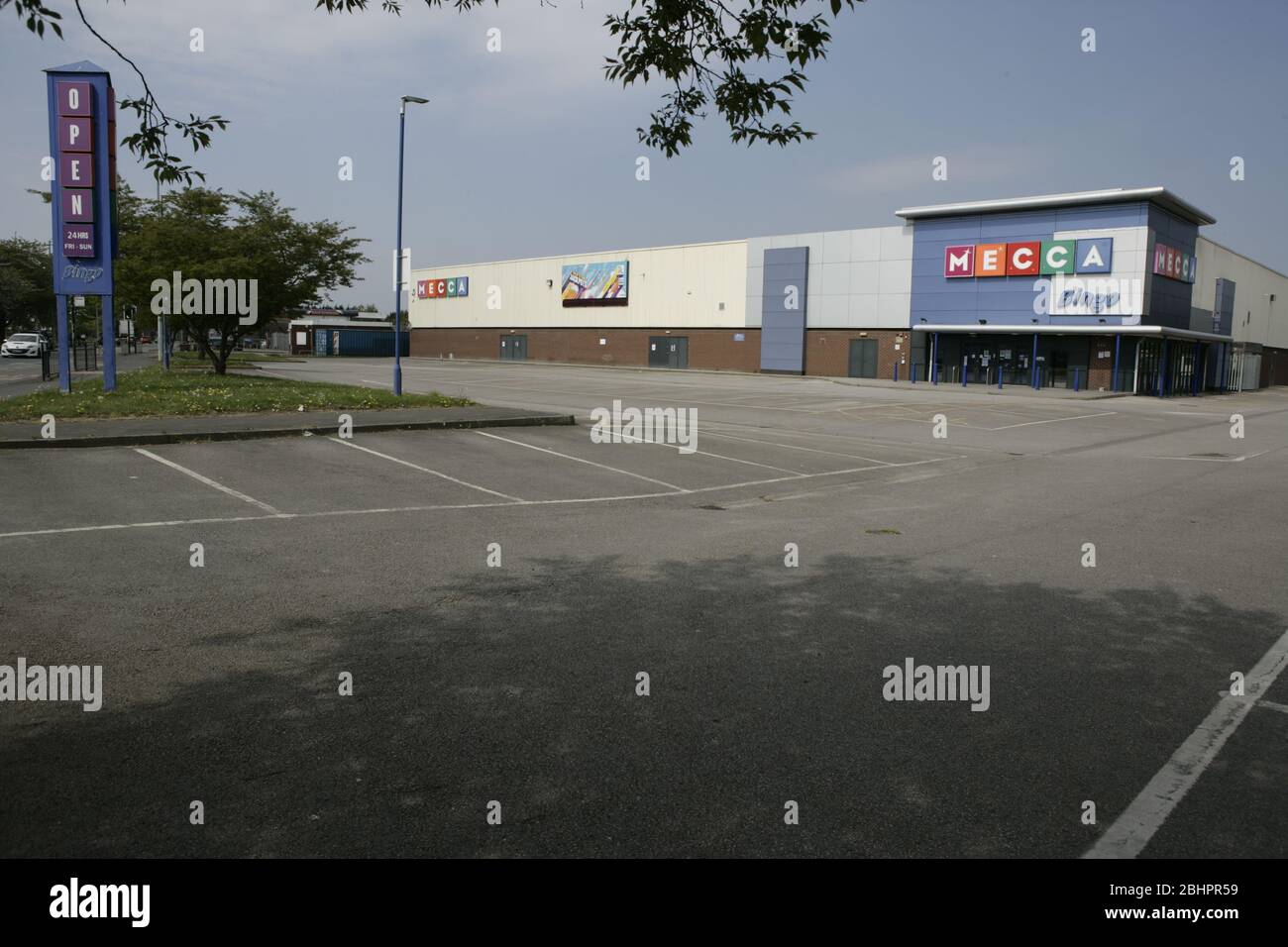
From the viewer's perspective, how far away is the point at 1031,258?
4622cm

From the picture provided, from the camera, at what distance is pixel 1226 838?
3.68 meters

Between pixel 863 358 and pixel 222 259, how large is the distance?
36.2 m

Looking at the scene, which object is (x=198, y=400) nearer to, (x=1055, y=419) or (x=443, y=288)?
(x=1055, y=419)

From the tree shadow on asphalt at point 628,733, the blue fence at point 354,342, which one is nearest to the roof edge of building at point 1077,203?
the tree shadow on asphalt at point 628,733

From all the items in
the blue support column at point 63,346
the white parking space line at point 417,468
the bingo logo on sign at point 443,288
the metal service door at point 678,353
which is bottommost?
the white parking space line at point 417,468

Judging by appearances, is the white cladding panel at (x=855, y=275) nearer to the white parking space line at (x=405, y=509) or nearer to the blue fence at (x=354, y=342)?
the white parking space line at (x=405, y=509)

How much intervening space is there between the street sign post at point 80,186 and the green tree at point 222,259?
554 centimetres

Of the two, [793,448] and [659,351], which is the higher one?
[659,351]

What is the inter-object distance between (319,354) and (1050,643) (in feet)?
290

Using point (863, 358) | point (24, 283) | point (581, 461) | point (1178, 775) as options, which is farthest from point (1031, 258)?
point (24, 283)

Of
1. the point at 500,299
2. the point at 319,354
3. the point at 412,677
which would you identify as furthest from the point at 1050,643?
the point at 319,354

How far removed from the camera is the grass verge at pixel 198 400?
57.4 ft

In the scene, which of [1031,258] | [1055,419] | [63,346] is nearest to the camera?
[63,346]
